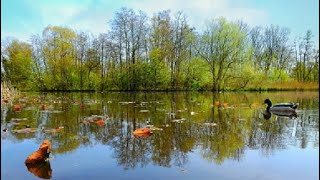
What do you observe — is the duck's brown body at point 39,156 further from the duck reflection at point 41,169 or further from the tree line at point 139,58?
the tree line at point 139,58

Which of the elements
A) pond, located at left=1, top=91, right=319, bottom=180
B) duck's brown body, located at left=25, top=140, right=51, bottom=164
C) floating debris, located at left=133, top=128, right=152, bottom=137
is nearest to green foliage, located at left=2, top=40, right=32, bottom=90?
pond, located at left=1, top=91, right=319, bottom=180

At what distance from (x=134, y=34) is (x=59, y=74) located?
39.9 ft

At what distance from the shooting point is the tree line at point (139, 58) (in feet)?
146

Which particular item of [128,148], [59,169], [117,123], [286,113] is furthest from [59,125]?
[286,113]

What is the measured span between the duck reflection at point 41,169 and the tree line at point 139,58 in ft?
127

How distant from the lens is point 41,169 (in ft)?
20.4

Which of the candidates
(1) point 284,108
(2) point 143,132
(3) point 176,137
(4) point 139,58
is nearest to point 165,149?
(3) point 176,137

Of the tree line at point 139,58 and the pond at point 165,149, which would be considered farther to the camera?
the tree line at point 139,58

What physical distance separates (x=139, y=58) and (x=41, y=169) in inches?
1604

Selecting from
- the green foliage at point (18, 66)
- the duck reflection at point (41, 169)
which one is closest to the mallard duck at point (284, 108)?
the duck reflection at point (41, 169)

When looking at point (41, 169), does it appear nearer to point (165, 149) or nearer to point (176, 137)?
point (165, 149)

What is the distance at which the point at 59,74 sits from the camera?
159 feet

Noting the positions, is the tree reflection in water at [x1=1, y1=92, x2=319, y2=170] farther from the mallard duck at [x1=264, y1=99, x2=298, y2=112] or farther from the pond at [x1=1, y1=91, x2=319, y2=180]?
the mallard duck at [x1=264, y1=99, x2=298, y2=112]

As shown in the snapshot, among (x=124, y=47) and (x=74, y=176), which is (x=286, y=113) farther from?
(x=124, y=47)
